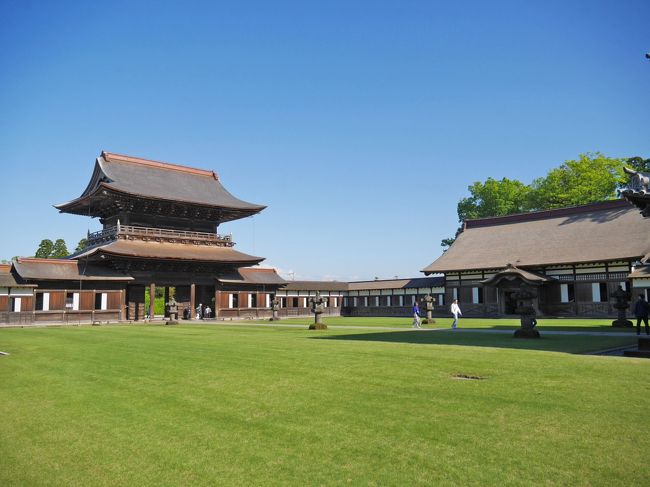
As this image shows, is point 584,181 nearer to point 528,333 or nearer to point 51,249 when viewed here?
point 528,333

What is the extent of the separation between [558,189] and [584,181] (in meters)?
2.81

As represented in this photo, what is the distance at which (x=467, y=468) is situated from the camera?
4.88m

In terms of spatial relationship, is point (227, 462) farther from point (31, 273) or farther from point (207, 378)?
point (31, 273)

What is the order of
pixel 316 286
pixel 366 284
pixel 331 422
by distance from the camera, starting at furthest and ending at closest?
1. pixel 366 284
2. pixel 316 286
3. pixel 331 422

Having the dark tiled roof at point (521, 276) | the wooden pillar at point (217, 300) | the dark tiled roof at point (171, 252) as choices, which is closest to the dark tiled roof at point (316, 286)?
the dark tiled roof at point (171, 252)

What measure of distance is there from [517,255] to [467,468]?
133 ft

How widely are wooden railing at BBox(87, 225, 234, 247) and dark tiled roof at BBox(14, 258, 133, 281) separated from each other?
406 cm

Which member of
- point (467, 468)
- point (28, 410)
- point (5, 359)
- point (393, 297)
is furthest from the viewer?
point (393, 297)

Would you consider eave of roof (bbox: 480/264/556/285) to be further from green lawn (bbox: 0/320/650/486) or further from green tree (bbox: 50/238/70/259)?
green tree (bbox: 50/238/70/259)

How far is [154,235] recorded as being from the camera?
1692 inches

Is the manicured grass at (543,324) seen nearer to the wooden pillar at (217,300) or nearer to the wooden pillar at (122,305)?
the wooden pillar at (217,300)

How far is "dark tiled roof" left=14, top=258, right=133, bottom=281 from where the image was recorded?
34.7m

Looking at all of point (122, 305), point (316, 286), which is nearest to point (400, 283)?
point (316, 286)

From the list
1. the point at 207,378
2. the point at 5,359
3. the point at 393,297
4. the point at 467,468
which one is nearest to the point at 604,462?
the point at 467,468
